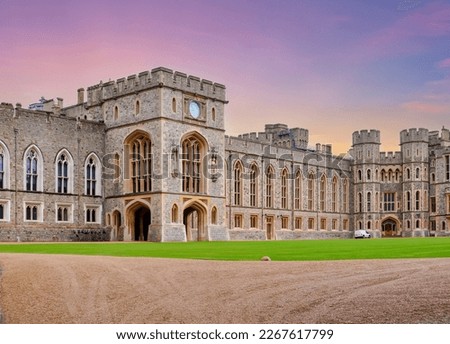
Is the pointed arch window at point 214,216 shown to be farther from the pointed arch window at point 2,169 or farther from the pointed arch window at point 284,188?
the pointed arch window at point 284,188

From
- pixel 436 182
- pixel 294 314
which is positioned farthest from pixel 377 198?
pixel 294 314

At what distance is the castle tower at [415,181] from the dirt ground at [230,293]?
44.1m

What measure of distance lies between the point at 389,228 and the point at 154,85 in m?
31.7

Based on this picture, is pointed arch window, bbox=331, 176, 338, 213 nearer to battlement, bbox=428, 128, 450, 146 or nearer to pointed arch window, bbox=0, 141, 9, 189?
battlement, bbox=428, 128, 450, 146

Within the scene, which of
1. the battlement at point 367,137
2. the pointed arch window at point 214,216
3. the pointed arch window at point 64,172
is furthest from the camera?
the battlement at point 367,137

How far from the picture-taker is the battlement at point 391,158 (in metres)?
57.2

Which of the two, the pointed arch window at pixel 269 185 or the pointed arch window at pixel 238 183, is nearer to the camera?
the pointed arch window at pixel 238 183

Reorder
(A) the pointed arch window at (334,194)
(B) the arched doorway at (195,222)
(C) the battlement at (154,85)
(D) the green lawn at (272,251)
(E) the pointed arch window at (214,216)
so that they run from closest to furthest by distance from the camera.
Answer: (D) the green lawn at (272,251)
(C) the battlement at (154,85)
(B) the arched doorway at (195,222)
(E) the pointed arch window at (214,216)
(A) the pointed arch window at (334,194)

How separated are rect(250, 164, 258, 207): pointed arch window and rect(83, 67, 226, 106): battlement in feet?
30.4

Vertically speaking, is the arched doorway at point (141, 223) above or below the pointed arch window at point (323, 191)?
below

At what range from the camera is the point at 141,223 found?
35688 mm

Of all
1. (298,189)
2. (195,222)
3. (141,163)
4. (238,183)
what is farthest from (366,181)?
(141,163)

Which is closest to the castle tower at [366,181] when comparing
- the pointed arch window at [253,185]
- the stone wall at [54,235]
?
the pointed arch window at [253,185]
